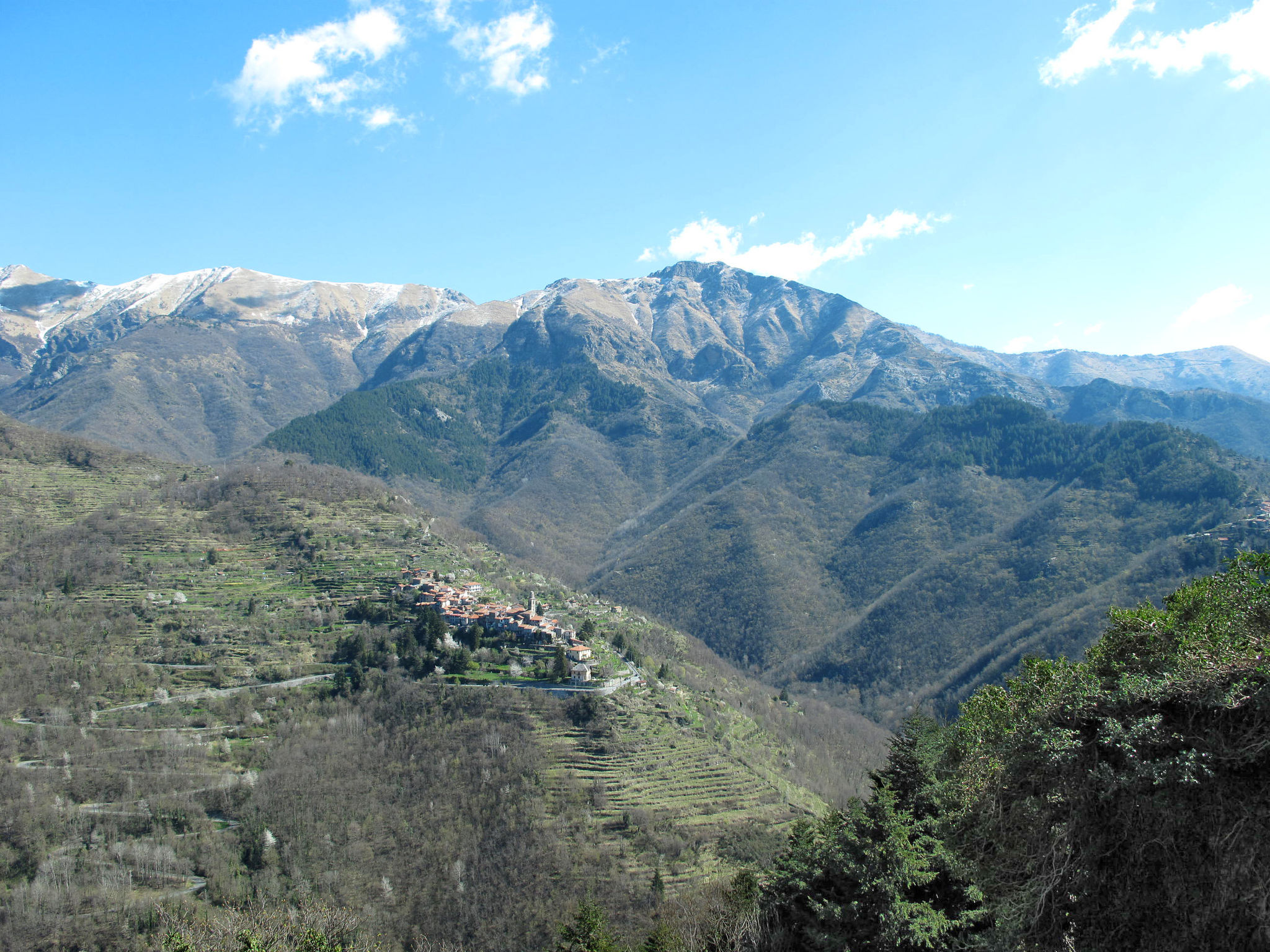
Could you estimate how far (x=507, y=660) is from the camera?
67.2 m

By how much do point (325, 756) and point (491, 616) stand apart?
2115 cm

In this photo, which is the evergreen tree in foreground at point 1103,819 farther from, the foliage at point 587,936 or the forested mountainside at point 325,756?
the forested mountainside at point 325,756

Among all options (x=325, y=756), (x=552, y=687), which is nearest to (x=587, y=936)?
(x=552, y=687)

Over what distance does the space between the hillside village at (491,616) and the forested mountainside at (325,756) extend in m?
1.94

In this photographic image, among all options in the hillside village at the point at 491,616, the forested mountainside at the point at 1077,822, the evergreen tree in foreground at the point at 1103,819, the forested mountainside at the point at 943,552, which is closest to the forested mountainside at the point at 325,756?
the hillside village at the point at 491,616

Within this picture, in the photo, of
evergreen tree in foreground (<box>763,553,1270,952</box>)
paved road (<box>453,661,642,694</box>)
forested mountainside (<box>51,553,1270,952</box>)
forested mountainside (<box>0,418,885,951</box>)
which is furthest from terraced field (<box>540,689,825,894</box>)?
evergreen tree in foreground (<box>763,553,1270,952</box>)

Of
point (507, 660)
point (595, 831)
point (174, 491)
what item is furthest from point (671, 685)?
point (174, 491)

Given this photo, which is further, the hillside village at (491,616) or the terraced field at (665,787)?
the hillside village at (491,616)

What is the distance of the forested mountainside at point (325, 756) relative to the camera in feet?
150

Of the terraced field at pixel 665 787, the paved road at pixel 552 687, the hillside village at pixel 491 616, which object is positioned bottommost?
the terraced field at pixel 665 787

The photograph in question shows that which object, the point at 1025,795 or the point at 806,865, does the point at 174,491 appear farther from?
the point at 1025,795

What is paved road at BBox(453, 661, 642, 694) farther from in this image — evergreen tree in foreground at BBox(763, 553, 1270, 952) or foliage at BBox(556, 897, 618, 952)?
evergreen tree in foreground at BBox(763, 553, 1270, 952)

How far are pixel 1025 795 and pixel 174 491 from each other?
113110mm

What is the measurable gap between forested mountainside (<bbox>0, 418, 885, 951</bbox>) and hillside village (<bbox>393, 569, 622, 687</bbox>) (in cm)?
194
